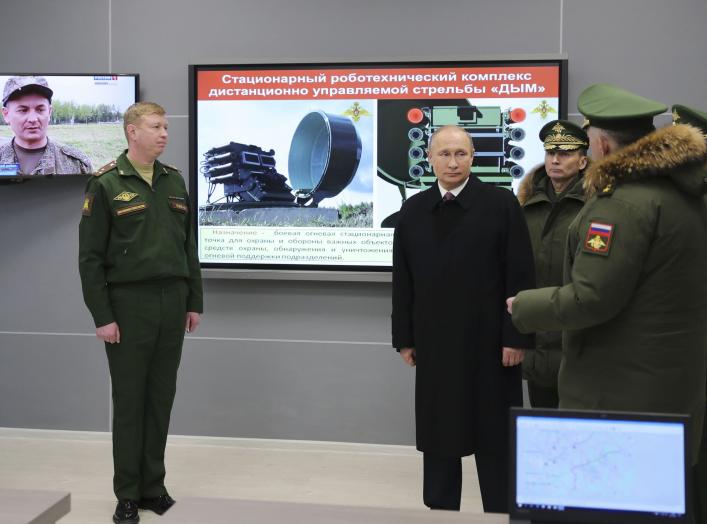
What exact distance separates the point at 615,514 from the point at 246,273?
312 centimetres

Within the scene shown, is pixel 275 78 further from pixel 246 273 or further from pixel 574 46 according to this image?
pixel 574 46

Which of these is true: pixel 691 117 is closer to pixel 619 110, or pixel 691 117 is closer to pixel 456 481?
pixel 619 110

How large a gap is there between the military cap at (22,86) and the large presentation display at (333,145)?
822 millimetres

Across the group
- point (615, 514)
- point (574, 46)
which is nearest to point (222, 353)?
point (574, 46)

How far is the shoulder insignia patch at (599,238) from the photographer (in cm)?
184

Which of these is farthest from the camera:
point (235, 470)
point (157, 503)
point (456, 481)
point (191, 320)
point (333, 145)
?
point (333, 145)

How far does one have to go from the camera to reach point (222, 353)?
4.28 m

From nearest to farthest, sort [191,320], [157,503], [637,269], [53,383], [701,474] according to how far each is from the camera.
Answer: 1. [637,269]
2. [701,474]
3. [157,503]
4. [191,320]
5. [53,383]

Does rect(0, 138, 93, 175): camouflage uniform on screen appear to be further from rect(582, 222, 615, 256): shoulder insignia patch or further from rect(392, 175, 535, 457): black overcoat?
rect(582, 222, 615, 256): shoulder insignia patch

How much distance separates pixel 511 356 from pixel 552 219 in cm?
57

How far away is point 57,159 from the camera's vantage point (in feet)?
13.8

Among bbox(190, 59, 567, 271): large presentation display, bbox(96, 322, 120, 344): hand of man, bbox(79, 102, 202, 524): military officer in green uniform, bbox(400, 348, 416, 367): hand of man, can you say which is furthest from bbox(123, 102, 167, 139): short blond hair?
bbox(400, 348, 416, 367): hand of man

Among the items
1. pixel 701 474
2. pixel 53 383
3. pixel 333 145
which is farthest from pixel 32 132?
pixel 701 474

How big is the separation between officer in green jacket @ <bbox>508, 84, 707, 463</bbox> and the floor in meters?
1.60
